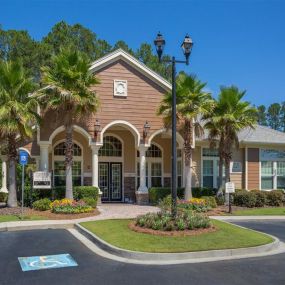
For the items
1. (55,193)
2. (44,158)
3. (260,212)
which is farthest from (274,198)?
(44,158)

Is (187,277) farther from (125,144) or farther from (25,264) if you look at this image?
(125,144)

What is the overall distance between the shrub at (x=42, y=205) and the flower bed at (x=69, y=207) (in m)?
0.37

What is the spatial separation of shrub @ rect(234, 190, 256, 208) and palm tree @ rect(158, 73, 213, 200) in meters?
3.15

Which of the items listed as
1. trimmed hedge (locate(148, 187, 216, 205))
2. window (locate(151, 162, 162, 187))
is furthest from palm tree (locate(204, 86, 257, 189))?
window (locate(151, 162, 162, 187))

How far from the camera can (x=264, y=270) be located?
9562 millimetres

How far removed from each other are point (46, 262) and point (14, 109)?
1034cm

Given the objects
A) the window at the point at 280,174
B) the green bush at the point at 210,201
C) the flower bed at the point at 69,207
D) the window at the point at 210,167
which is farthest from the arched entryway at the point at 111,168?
the window at the point at 280,174

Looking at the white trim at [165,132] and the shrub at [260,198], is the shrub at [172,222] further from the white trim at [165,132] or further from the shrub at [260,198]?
the shrub at [260,198]

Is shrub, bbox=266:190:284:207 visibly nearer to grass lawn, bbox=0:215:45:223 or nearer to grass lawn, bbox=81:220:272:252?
grass lawn, bbox=81:220:272:252

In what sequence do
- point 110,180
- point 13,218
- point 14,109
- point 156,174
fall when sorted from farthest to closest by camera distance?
point 156,174
point 110,180
point 14,109
point 13,218

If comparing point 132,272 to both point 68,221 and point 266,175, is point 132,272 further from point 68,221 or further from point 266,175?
point 266,175

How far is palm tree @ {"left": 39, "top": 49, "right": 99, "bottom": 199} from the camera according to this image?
63.9 ft

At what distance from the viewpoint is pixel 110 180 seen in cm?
2597

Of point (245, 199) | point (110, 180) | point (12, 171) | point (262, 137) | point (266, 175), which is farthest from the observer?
point (262, 137)
